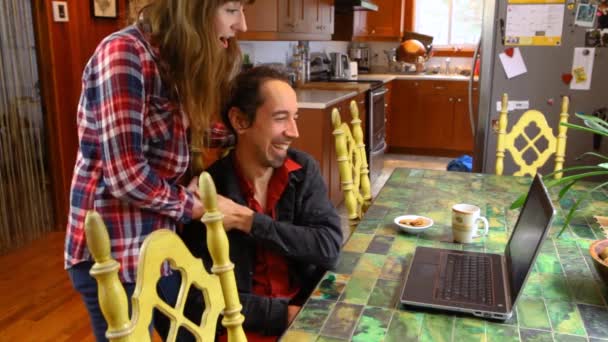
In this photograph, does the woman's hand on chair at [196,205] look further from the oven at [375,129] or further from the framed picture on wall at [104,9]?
the oven at [375,129]

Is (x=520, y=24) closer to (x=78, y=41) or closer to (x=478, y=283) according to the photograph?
(x=478, y=283)

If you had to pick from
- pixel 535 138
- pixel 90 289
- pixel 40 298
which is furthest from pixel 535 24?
pixel 40 298

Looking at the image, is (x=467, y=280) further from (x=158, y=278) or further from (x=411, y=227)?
(x=158, y=278)

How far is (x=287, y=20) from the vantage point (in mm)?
3832

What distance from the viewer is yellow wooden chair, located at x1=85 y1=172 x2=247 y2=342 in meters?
0.68

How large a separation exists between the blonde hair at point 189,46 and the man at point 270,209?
177mm

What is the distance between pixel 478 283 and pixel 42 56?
2.95 meters

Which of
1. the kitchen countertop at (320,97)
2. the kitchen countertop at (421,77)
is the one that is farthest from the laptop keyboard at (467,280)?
A: the kitchen countertop at (421,77)

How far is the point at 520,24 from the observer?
302 cm

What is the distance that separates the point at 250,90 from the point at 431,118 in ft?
16.2

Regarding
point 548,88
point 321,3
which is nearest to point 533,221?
point 548,88

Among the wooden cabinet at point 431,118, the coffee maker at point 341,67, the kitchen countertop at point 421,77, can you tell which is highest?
the coffee maker at point 341,67

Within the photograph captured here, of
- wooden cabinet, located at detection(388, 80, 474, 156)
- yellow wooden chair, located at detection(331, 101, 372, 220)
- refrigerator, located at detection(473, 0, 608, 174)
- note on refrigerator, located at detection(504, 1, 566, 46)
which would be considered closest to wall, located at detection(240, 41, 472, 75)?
wooden cabinet, located at detection(388, 80, 474, 156)

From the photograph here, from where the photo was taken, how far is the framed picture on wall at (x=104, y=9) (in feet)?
11.0
